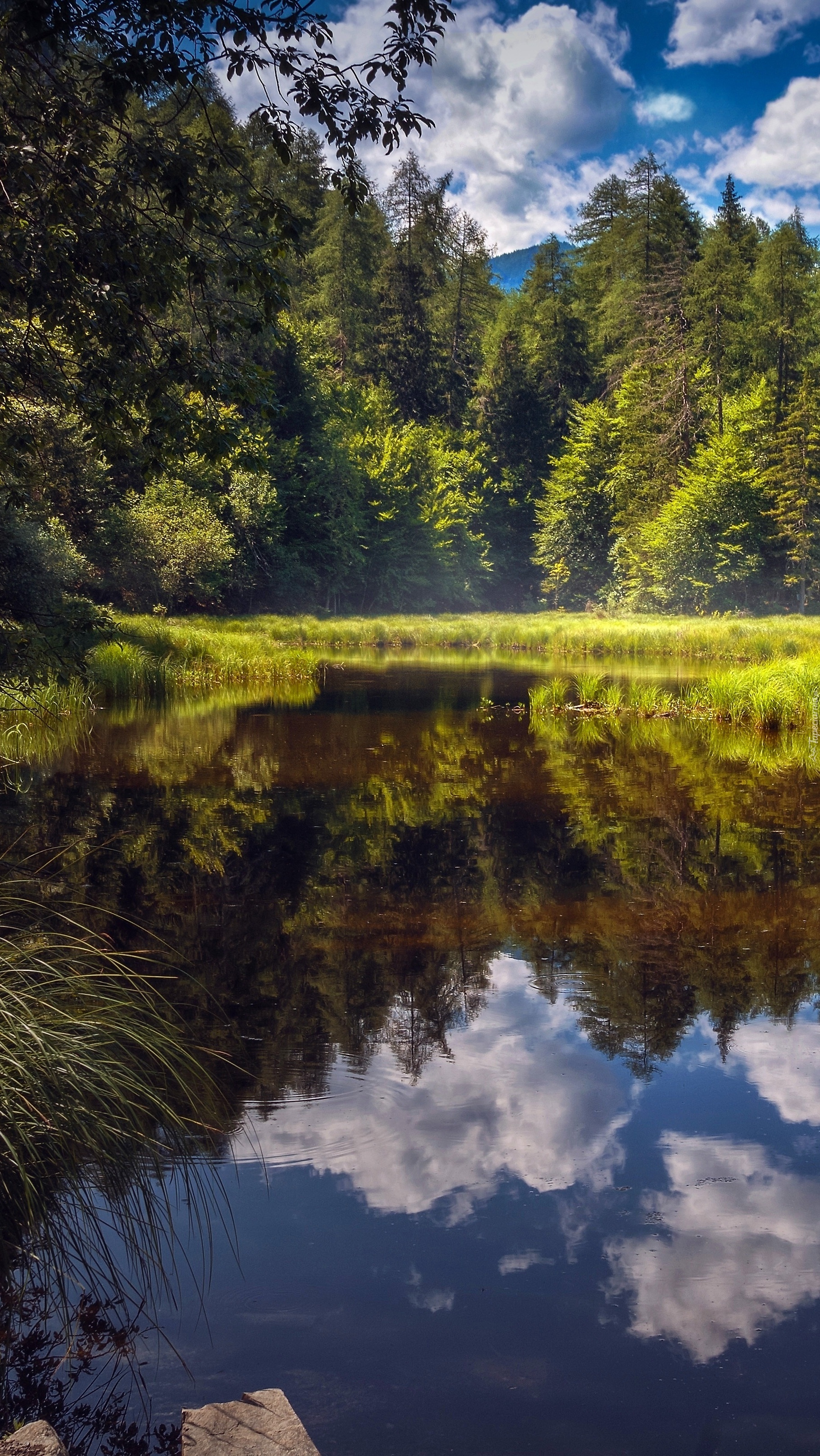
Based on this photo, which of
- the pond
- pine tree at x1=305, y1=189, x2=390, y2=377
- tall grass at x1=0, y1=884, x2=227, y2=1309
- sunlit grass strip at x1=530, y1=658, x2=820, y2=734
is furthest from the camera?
pine tree at x1=305, y1=189, x2=390, y2=377

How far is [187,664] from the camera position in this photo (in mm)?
25359

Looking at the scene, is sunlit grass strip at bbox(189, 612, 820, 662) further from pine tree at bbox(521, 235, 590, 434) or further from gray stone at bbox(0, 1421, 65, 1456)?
gray stone at bbox(0, 1421, 65, 1456)

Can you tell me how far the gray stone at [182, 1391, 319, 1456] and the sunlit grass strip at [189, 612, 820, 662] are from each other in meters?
25.8

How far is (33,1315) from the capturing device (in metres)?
3.20

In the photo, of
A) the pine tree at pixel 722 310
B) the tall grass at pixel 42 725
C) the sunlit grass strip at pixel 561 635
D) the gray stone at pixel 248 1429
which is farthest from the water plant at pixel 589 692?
the pine tree at pixel 722 310

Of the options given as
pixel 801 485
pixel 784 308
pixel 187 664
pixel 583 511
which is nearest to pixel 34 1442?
pixel 187 664

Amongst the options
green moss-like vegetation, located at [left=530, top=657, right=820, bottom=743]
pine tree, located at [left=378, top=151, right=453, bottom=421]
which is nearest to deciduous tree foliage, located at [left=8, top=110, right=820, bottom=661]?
pine tree, located at [left=378, top=151, right=453, bottom=421]

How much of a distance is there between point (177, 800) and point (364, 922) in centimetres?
476

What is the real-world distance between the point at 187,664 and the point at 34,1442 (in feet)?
77.4

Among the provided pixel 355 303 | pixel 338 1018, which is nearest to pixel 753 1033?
pixel 338 1018

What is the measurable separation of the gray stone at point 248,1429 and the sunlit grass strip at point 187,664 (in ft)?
58.9

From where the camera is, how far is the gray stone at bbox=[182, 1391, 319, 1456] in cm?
252

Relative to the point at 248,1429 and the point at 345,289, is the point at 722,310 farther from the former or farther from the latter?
the point at 248,1429

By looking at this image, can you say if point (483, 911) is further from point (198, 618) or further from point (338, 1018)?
point (198, 618)
